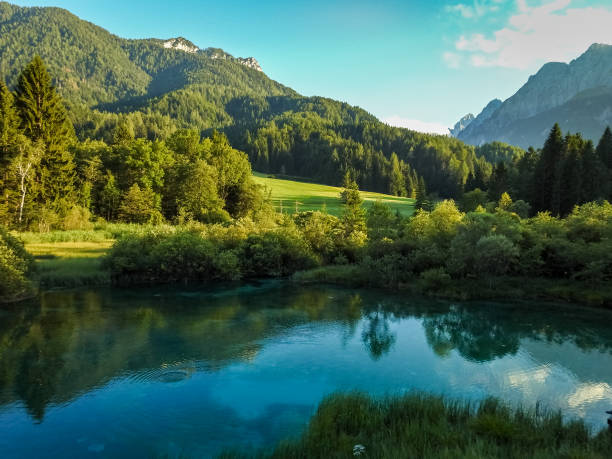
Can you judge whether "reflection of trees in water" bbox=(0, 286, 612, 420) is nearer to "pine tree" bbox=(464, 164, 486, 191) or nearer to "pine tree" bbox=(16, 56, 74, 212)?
"pine tree" bbox=(16, 56, 74, 212)

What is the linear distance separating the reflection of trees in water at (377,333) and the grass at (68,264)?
Result: 2453 centimetres

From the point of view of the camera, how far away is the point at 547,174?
6581 cm

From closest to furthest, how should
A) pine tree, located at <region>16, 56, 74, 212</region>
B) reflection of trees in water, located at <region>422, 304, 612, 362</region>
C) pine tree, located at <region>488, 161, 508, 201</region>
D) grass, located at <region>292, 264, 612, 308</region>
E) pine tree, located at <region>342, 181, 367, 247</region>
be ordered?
reflection of trees in water, located at <region>422, 304, 612, 362</region> → grass, located at <region>292, 264, 612, 308</region> → pine tree, located at <region>342, 181, 367, 247</region> → pine tree, located at <region>16, 56, 74, 212</region> → pine tree, located at <region>488, 161, 508, 201</region>

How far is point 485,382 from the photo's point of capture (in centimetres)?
1795

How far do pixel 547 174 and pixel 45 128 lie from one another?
75.0 metres

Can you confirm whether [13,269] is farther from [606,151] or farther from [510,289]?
[606,151]

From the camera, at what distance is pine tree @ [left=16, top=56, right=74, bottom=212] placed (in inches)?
2021

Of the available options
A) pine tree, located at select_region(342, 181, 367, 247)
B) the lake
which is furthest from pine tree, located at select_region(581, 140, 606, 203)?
the lake

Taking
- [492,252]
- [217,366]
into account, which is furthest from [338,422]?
[492,252]

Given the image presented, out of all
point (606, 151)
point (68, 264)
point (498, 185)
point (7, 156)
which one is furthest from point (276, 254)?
point (606, 151)

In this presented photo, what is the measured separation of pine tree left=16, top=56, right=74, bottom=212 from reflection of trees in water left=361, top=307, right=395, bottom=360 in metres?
44.7

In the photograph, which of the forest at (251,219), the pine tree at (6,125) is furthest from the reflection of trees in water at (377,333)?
the pine tree at (6,125)

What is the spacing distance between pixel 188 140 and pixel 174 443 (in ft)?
225

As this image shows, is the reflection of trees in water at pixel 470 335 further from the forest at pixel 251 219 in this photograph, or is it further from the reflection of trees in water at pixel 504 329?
the forest at pixel 251 219
